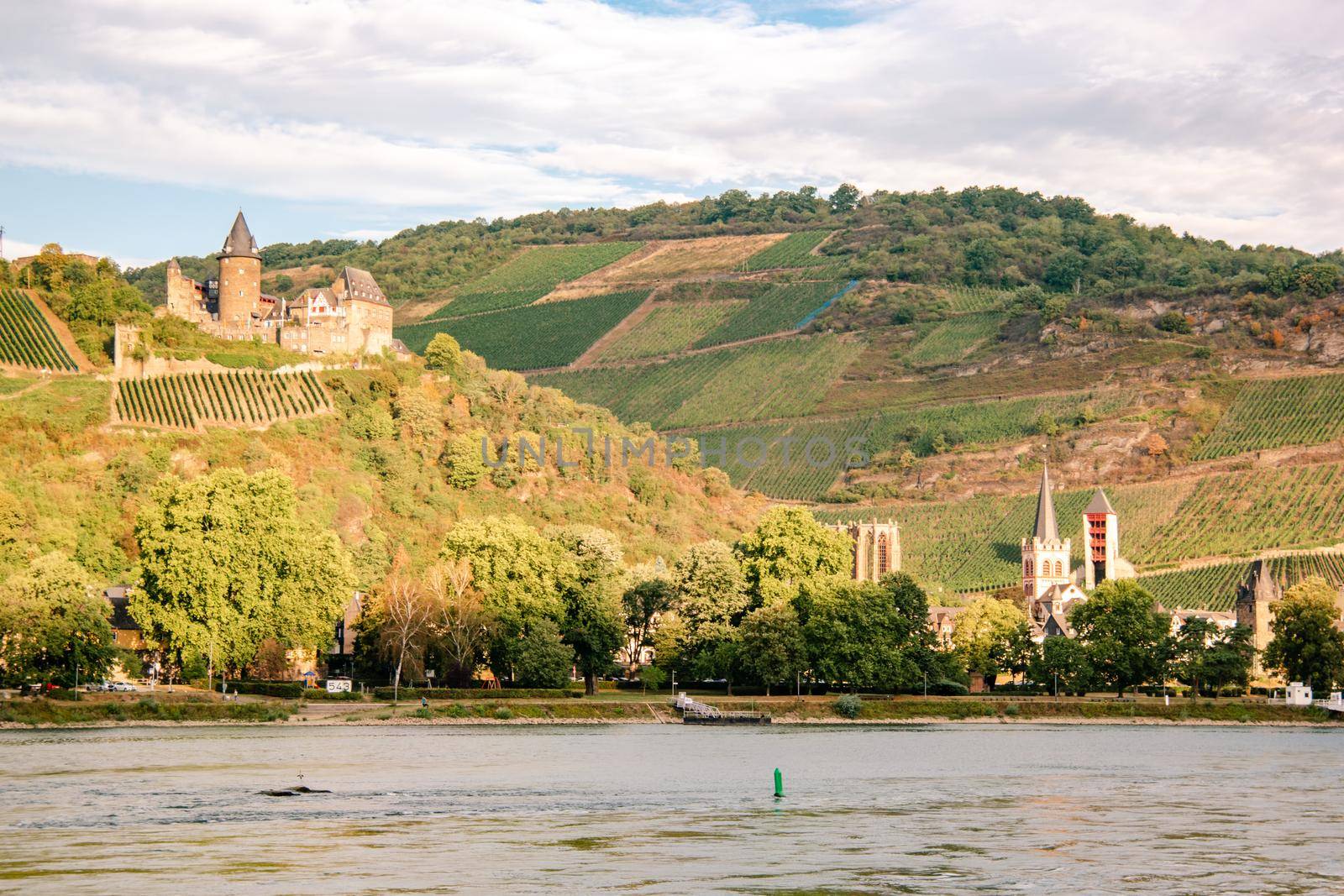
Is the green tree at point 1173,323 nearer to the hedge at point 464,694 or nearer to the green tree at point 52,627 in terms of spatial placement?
the hedge at point 464,694

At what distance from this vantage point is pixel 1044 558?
5177 inches

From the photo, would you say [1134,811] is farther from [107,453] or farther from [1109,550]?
[1109,550]

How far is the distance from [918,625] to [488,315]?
4607 inches

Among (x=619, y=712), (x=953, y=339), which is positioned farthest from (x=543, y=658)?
(x=953, y=339)

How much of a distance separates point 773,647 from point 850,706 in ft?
14.3

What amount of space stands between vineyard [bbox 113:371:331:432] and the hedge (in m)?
31.1

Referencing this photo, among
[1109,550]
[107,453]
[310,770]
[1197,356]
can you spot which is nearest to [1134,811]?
[310,770]

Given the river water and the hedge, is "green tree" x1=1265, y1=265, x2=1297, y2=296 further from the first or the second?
the hedge

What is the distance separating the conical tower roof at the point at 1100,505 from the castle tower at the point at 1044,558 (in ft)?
11.0

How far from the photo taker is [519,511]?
4264 inches

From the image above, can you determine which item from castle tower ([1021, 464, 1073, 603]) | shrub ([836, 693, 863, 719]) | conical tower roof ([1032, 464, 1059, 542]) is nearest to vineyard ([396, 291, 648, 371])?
conical tower roof ([1032, 464, 1059, 542])

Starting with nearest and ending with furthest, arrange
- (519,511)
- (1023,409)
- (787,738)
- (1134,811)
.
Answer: (1134,811) → (787,738) → (519,511) → (1023,409)

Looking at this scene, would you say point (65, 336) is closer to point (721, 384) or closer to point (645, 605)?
point (645, 605)

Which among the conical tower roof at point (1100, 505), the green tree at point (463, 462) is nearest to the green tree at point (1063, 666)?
the green tree at point (463, 462)
